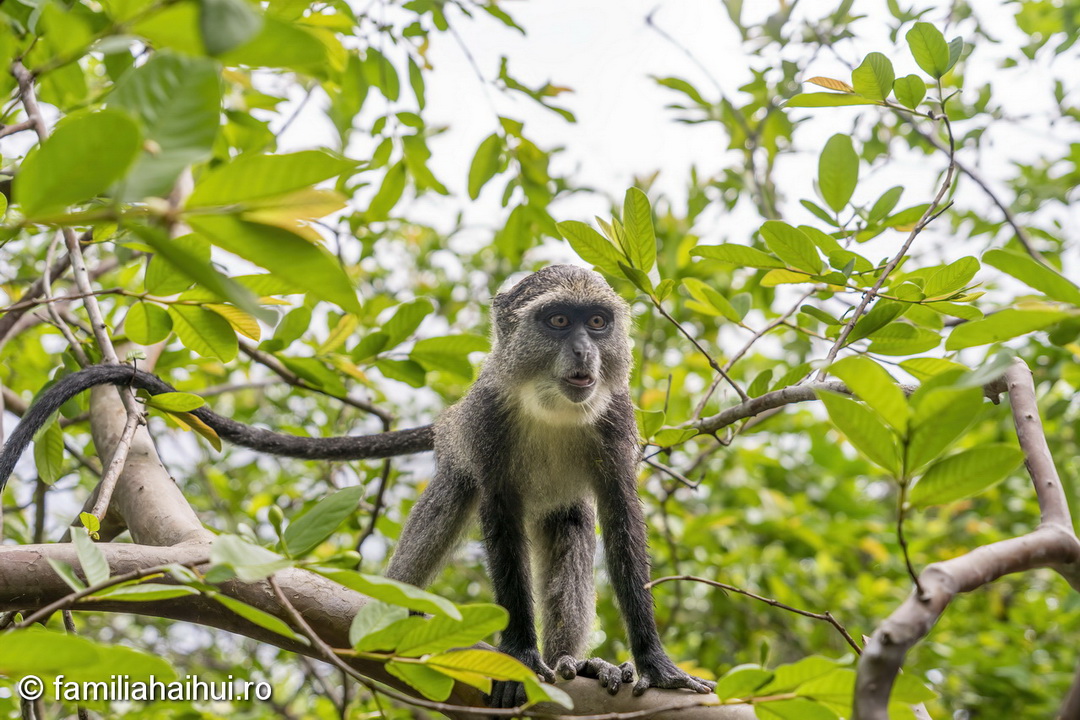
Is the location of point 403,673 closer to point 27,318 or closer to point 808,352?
point 27,318

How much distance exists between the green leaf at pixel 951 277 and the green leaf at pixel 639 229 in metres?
0.90

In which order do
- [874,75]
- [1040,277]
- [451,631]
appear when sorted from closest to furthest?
[1040,277], [451,631], [874,75]

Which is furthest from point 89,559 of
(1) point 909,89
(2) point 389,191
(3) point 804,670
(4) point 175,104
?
(2) point 389,191

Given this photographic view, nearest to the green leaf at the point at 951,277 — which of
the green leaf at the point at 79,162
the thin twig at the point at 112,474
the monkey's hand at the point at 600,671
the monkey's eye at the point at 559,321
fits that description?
the monkey's hand at the point at 600,671

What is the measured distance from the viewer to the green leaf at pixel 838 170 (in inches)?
127

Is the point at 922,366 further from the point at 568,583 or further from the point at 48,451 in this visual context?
the point at 48,451

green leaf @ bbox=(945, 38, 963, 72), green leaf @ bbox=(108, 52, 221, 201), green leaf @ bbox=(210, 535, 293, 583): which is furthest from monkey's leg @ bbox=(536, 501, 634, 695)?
green leaf @ bbox=(108, 52, 221, 201)

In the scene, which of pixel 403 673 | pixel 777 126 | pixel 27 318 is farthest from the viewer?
pixel 777 126

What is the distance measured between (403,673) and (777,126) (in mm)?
4211

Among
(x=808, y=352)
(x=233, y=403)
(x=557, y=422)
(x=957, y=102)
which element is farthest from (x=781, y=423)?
(x=233, y=403)

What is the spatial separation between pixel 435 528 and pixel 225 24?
12.0 ft

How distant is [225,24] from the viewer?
98 centimetres

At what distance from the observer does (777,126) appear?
5.00 metres

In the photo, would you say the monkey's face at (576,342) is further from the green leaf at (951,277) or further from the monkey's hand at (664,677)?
the green leaf at (951,277)
